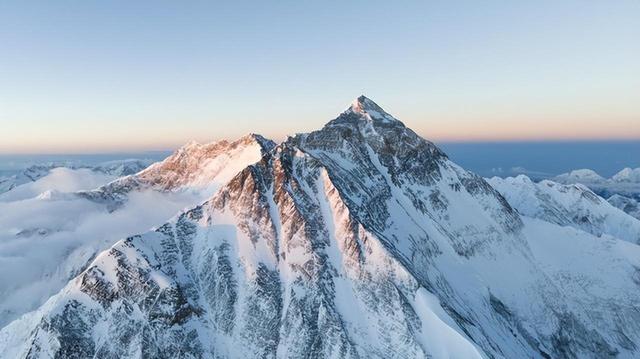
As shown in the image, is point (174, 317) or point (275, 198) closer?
point (174, 317)

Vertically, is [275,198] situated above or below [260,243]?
above

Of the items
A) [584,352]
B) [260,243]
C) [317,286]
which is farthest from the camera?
[584,352]

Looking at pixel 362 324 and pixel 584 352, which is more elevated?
pixel 362 324

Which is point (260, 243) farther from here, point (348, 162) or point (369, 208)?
point (348, 162)

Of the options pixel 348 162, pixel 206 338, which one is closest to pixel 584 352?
pixel 348 162

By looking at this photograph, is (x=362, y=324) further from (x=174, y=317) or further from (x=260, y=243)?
(x=174, y=317)

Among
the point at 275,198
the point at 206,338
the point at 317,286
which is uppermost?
the point at 275,198

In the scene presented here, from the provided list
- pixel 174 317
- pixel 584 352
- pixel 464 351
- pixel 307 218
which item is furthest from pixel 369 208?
pixel 584 352

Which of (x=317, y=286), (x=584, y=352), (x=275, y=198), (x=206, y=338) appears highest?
(x=275, y=198)

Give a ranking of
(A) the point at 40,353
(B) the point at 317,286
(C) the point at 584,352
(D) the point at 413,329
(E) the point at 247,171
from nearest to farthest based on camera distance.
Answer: (A) the point at 40,353 → (D) the point at 413,329 → (B) the point at 317,286 → (E) the point at 247,171 → (C) the point at 584,352
